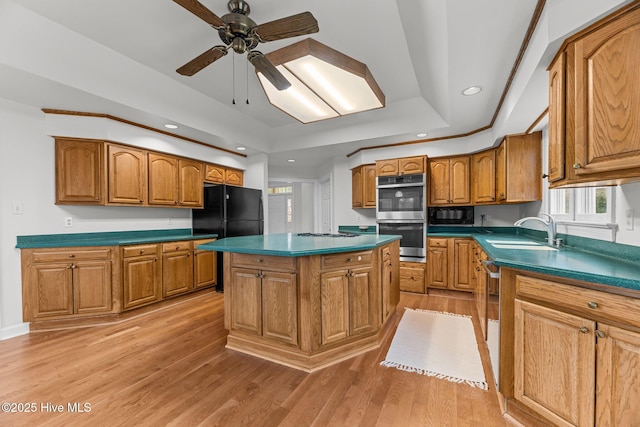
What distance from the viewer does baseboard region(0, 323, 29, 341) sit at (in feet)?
8.66

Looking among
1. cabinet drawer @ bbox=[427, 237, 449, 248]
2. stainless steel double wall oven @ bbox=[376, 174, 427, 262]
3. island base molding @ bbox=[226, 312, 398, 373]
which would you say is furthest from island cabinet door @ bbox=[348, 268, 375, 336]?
cabinet drawer @ bbox=[427, 237, 449, 248]

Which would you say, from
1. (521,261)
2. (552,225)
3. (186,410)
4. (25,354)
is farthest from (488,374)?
(25,354)

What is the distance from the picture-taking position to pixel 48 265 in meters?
2.83

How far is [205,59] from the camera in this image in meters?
2.00

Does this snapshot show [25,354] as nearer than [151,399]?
No

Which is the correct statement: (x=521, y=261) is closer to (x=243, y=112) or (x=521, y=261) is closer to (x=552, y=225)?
(x=552, y=225)

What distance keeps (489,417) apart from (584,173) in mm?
1450

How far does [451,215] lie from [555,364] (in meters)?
3.09

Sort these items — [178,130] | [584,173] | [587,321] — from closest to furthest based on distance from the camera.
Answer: [587,321], [584,173], [178,130]

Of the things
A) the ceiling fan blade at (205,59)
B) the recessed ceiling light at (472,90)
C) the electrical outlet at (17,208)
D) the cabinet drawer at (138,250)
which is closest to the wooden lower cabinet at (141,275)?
the cabinet drawer at (138,250)

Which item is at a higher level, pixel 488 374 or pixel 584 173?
pixel 584 173

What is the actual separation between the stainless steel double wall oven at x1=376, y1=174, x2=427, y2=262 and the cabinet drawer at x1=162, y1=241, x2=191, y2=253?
112 inches

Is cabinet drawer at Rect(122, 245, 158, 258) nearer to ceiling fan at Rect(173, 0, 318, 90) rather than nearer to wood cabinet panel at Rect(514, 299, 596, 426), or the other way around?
ceiling fan at Rect(173, 0, 318, 90)

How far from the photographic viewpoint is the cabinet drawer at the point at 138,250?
3115 mm
